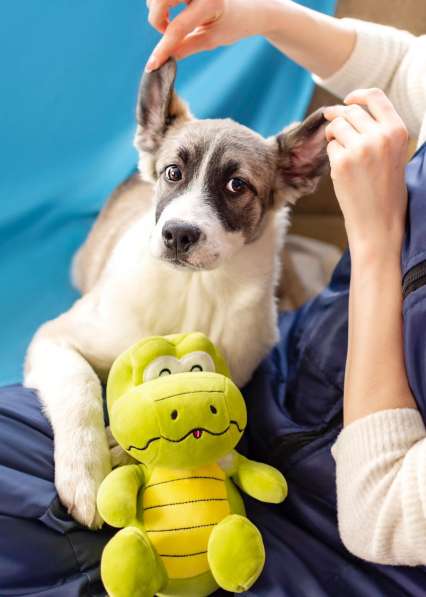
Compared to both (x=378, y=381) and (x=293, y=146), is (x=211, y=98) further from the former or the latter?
(x=378, y=381)

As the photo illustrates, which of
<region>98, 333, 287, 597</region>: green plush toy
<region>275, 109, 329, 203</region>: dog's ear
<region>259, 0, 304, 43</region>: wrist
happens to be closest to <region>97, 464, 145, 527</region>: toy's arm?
<region>98, 333, 287, 597</region>: green plush toy

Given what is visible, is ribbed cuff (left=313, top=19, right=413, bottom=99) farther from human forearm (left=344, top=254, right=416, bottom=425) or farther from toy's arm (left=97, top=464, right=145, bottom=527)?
toy's arm (left=97, top=464, right=145, bottom=527)

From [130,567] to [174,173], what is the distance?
0.96 metres

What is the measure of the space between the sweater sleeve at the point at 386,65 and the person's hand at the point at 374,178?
62cm

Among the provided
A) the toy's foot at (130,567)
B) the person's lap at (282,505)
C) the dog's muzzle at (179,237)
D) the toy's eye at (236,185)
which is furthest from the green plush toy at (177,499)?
the toy's eye at (236,185)

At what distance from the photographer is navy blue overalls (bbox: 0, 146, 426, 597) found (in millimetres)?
1130

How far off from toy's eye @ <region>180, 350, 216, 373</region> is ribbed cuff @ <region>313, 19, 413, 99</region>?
1.03 m

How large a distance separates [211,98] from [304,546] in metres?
1.74

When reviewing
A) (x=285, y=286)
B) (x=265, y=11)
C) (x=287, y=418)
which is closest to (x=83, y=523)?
(x=287, y=418)

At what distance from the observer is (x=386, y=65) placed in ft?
5.87

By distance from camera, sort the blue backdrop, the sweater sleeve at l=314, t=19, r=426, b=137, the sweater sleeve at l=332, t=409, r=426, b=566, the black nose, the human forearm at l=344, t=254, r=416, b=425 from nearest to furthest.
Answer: the sweater sleeve at l=332, t=409, r=426, b=566
the human forearm at l=344, t=254, r=416, b=425
the black nose
the sweater sleeve at l=314, t=19, r=426, b=137
the blue backdrop

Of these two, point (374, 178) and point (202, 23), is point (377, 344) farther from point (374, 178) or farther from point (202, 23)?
point (202, 23)

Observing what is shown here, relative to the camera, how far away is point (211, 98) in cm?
241

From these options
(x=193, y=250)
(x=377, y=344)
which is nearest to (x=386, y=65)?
(x=193, y=250)
